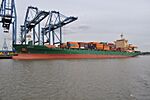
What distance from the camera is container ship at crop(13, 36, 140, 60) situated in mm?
47156

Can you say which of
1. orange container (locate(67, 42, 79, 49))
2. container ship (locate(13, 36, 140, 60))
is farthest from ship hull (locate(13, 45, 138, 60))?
orange container (locate(67, 42, 79, 49))

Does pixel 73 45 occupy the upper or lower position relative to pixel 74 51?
upper

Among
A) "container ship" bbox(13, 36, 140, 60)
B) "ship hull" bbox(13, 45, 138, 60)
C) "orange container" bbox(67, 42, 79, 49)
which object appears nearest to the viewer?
"ship hull" bbox(13, 45, 138, 60)

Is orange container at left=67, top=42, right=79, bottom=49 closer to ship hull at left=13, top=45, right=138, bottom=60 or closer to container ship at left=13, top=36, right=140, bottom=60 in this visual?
container ship at left=13, top=36, right=140, bottom=60

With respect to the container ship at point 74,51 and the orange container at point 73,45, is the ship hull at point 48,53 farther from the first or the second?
the orange container at point 73,45

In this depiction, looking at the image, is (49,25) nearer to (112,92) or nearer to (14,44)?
(14,44)

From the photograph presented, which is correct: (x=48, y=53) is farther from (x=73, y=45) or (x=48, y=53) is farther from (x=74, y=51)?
(x=73, y=45)

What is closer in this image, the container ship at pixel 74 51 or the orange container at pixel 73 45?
the container ship at pixel 74 51

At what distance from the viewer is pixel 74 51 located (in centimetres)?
5400

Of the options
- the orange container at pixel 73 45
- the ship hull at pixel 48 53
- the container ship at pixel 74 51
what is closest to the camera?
the ship hull at pixel 48 53

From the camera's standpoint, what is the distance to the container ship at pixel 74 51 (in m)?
47.2

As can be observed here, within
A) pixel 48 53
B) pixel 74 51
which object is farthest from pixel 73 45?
pixel 48 53

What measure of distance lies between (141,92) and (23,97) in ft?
20.3

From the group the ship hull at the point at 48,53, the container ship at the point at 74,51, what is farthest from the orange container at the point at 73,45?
the ship hull at the point at 48,53
